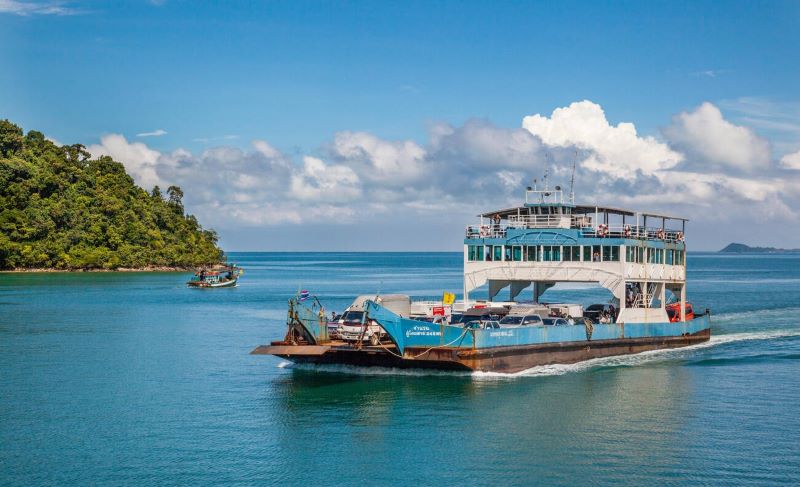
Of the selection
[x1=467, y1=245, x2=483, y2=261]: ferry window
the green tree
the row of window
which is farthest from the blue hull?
the green tree

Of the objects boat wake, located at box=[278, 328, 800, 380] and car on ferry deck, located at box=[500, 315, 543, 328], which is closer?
boat wake, located at box=[278, 328, 800, 380]

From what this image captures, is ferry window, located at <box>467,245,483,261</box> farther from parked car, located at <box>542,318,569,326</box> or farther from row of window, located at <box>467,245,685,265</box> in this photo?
parked car, located at <box>542,318,569,326</box>

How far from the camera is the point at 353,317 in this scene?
3928cm

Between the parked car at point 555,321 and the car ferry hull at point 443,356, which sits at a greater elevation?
the parked car at point 555,321

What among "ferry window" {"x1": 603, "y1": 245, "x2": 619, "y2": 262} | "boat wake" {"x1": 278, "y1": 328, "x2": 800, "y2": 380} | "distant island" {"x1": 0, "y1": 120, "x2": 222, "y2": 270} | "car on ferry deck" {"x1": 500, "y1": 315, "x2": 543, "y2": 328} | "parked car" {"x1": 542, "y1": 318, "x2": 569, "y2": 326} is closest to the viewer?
"boat wake" {"x1": 278, "y1": 328, "x2": 800, "y2": 380}

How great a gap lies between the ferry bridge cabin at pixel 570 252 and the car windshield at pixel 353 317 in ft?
24.3

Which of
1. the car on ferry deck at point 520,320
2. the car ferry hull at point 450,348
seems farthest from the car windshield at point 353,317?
the car on ferry deck at point 520,320

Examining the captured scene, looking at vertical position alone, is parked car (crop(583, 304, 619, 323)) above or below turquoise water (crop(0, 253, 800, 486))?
above

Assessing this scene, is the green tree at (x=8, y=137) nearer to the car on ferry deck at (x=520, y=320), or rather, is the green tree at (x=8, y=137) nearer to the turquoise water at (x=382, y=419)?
the turquoise water at (x=382, y=419)

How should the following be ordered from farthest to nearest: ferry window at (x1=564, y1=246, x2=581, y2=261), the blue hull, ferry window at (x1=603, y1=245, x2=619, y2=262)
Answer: ferry window at (x1=564, y1=246, x2=581, y2=261)
ferry window at (x1=603, y1=245, x2=619, y2=262)
the blue hull

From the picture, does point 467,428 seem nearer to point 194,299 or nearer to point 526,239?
point 526,239

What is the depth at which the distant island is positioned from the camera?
136m

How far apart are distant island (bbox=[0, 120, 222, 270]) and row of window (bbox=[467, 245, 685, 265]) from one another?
107 meters

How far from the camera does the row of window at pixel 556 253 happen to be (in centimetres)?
4397
